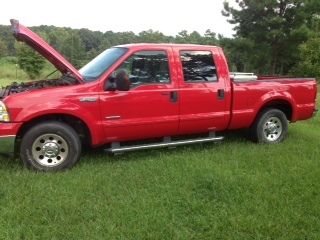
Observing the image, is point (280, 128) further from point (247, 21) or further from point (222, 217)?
point (247, 21)

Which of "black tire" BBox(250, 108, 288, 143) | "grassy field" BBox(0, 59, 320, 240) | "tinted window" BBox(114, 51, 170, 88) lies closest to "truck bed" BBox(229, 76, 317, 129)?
"black tire" BBox(250, 108, 288, 143)

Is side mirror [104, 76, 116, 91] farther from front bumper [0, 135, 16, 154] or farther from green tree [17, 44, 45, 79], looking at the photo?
green tree [17, 44, 45, 79]

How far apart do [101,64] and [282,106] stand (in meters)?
3.70

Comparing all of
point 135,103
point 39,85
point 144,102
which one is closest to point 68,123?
point 39,85

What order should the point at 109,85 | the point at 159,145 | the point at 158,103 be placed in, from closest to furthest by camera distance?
the point at 109,85 → the point at 158,103 → the point at 159,145

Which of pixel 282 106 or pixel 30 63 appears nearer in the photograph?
pixel 282 106

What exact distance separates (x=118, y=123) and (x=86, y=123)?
493 mm

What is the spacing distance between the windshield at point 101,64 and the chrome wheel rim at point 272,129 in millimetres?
3064

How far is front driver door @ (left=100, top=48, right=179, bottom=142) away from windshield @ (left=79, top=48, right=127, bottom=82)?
173 millimetres

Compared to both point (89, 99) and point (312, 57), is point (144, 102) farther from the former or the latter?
point (312, 57)

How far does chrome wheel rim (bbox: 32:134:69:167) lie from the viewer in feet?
20.6

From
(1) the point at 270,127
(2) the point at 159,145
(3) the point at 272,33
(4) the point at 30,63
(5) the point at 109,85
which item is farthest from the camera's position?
(4) the point at 30,63

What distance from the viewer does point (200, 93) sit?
287 inches

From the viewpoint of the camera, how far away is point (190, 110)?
23.8 ft
